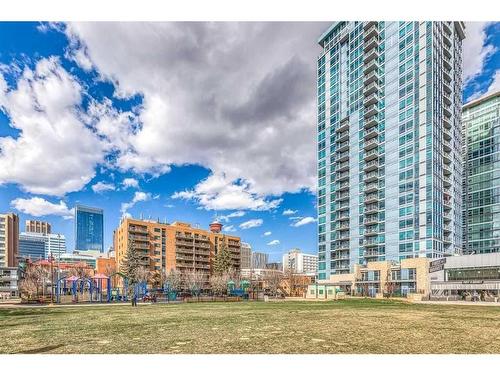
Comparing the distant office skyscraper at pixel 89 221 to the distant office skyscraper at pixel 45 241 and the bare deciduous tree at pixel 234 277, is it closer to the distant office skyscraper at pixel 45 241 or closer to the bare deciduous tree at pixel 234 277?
the distant office skyscraper at pixel 45 241

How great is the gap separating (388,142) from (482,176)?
30301mm

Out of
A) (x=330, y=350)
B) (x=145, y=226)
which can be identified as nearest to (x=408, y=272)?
(x=330, y=350)

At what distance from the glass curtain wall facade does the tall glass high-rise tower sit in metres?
17.4

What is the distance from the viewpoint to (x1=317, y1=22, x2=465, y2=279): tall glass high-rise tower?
6316cm

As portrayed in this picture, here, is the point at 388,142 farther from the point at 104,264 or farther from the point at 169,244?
the point at 104,264

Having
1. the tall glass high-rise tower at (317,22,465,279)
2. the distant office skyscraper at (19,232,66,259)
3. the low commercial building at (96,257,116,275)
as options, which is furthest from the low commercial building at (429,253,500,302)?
the low commercial building at (96,257,116,275)

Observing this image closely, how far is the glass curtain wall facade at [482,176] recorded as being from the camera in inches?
3194

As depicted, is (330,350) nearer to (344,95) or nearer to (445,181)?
(445,181)

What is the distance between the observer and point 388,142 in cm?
6988

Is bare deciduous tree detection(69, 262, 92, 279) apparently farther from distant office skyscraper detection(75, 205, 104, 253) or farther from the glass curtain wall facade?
the glass curtain wall facade

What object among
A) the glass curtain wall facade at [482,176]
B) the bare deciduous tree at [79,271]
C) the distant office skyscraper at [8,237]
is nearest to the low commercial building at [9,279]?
the bare deciduous tree at [79,271]

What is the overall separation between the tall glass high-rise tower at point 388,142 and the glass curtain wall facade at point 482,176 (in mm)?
17419
